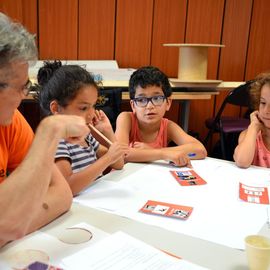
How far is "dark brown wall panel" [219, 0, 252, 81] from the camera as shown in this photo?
4.08m

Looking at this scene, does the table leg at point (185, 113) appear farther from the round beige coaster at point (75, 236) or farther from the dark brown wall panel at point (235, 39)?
the round beige coaster at point (75, 236)

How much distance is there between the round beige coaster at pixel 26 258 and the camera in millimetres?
882

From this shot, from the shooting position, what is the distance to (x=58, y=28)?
3.85 meters

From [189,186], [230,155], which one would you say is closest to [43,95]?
[189,186]

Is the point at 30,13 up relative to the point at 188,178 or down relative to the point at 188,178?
up

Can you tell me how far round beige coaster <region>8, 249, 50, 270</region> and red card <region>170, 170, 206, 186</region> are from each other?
2.48 ft

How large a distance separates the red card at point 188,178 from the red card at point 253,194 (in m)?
0.17

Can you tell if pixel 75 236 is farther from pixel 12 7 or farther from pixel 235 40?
pixel 235 40

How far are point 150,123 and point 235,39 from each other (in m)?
2.48

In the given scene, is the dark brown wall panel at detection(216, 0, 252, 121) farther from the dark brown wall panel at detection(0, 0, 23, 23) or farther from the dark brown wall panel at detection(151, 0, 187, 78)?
the dark brown wall panel at detection(0, 0, 23, 23)

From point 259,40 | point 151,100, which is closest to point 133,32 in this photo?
point 259,40

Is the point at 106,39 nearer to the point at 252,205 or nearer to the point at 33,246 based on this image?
the point at 252,205

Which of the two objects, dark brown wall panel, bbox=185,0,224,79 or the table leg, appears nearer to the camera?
the table leg

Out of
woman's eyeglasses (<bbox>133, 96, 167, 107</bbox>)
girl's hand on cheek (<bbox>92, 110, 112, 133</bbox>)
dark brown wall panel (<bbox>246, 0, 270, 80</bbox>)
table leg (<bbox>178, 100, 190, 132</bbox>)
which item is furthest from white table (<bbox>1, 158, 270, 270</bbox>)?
dark brown wall panel (<bbox>246, 0, 270, 80</bbox>)
